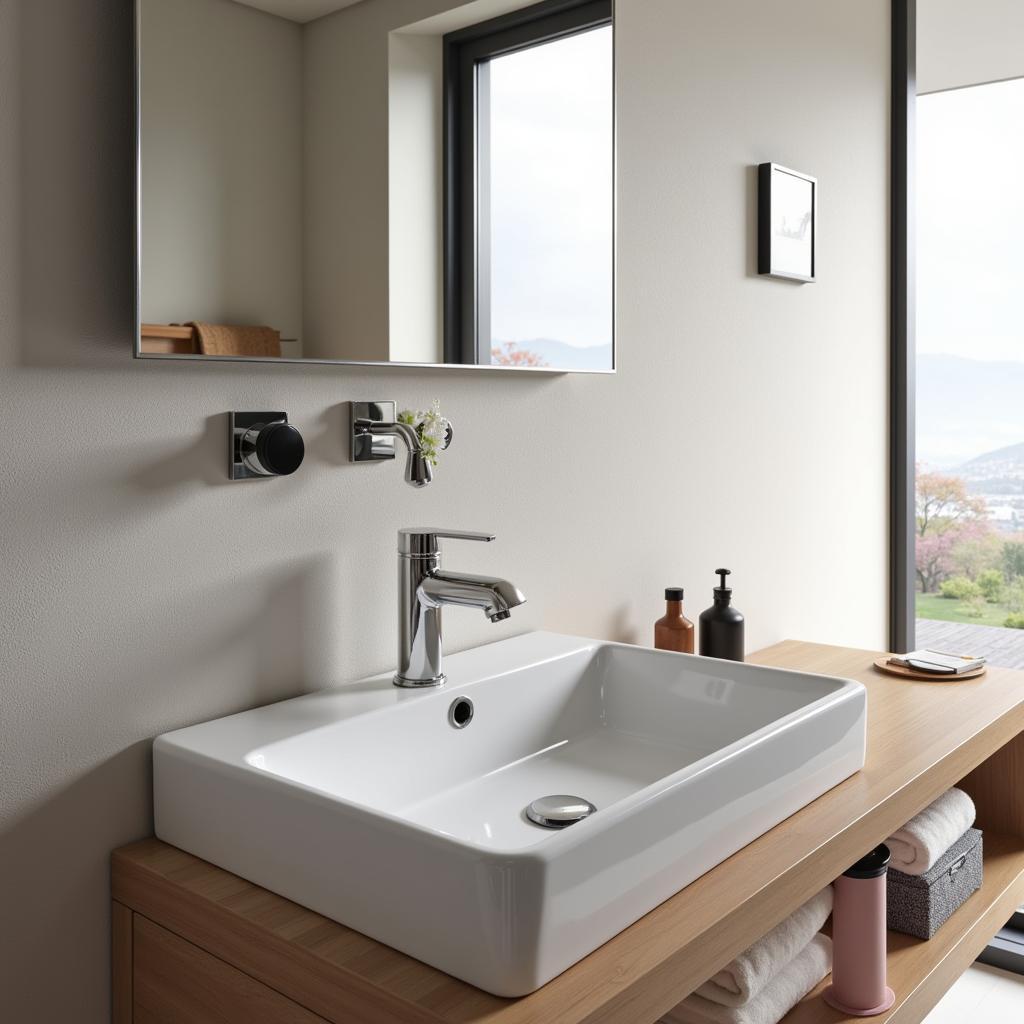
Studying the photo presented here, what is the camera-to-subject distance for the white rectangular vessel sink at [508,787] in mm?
857

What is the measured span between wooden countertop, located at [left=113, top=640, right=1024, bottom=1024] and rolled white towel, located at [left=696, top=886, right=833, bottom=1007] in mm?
106

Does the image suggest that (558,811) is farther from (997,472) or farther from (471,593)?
(997,472)

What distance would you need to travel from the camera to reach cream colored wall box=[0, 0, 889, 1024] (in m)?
1.03

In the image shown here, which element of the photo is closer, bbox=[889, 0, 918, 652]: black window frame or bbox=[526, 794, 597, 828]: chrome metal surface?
bbox=[526, 794, 597, 828]: chrome metal surface

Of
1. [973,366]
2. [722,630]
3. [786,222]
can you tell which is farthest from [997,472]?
[722,630]

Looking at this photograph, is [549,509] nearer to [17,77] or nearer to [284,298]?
[284,298]

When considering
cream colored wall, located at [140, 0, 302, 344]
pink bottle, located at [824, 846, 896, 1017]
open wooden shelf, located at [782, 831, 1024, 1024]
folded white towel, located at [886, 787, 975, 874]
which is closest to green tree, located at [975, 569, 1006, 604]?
open wooden shelf, located at [782, 831, 1024, 1024]

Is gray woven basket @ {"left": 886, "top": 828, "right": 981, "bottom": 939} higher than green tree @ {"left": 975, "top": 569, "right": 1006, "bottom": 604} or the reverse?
the reverse

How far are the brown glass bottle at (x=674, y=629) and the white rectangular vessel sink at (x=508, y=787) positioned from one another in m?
0.21

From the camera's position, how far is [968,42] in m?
2.87

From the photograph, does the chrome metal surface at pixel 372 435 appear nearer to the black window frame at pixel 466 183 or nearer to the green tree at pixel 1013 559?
the black window frame at pixel 466 183

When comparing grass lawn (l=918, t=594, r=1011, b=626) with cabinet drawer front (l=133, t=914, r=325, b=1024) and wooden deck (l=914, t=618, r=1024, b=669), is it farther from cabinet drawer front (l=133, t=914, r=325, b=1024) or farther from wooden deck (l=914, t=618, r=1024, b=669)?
cabinet drawer front (l=133, t=914, r=325, b=1024)

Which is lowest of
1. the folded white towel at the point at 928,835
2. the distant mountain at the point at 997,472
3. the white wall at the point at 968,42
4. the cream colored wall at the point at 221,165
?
the folded white towel at the point at 928,835

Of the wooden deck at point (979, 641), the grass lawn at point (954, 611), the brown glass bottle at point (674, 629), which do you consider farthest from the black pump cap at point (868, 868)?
the grass lawn at point (954, 611)
